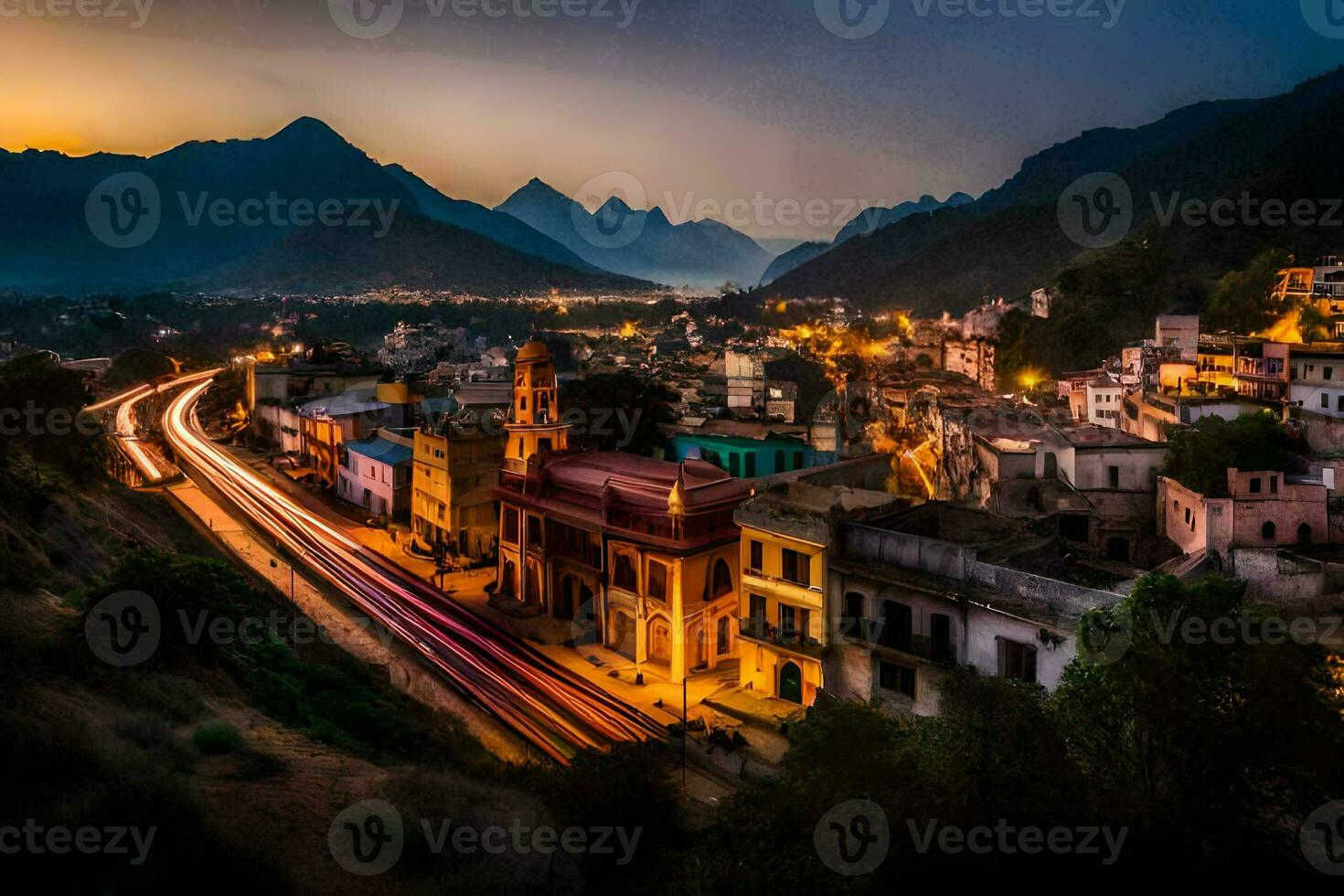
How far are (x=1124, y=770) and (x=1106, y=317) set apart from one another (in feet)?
175

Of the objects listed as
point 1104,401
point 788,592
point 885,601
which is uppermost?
point 1104,401

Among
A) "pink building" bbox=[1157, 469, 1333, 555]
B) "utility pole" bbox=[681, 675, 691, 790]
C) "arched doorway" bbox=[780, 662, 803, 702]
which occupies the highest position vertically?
"pink building" bbox=[1157, 469, 1333, 555]

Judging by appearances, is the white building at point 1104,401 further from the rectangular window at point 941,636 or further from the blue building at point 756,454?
the rectangular window at point 941,636

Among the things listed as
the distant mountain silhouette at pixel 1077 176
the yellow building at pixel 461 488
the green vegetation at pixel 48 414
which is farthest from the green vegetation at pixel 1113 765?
the distant mountain silhouette at pixel 1077 176

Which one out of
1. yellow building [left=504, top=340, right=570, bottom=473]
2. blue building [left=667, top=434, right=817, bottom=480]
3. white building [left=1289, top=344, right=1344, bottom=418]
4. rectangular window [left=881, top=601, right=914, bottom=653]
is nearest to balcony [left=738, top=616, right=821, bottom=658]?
rectangular window [left=881, top=601, right=914, bottom=653]

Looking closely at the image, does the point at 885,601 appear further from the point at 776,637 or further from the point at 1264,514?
the point at 1264,514

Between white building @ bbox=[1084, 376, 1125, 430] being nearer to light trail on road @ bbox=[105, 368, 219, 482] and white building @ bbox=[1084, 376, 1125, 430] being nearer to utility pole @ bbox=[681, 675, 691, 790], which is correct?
utility pole @ bbox=[681, 675, 691, 790]

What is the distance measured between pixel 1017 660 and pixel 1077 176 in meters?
166

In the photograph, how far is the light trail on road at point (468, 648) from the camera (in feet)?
70.4

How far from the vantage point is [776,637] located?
2239cm

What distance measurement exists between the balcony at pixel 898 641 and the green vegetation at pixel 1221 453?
9987 mm

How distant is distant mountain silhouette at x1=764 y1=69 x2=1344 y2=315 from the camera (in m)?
71.4

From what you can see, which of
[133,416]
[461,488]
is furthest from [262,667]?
[133,416]

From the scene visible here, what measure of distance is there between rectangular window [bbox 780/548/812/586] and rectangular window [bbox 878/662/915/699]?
2739 millimetres
